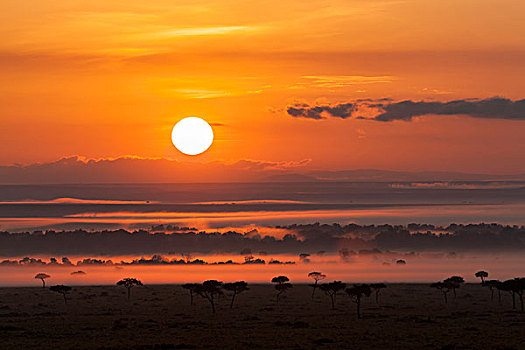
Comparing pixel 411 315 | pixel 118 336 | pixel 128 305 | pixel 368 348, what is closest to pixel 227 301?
pixel 128 305

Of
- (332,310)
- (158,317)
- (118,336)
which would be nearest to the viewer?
(118,336)

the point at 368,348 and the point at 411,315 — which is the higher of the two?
the point at 411,315

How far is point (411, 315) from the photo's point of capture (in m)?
138

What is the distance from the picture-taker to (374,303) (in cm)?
17600

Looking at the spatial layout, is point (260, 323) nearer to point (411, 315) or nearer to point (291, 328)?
point (291, 328)

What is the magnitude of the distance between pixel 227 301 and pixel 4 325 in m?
71.2

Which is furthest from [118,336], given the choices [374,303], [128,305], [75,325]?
[374,303]

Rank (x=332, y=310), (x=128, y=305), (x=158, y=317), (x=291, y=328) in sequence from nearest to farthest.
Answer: (x=291, y=328), (x=158, y=317), (x=332, y=310), (x=128, y=305)

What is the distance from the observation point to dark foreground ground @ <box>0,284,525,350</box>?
9388cm

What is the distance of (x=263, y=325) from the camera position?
4695 inches

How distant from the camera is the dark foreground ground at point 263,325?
308 feet

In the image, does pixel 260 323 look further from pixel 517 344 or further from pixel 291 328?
pixel 517 344

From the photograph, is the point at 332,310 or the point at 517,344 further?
the point at 332,310

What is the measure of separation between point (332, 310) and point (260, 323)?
3260cm
